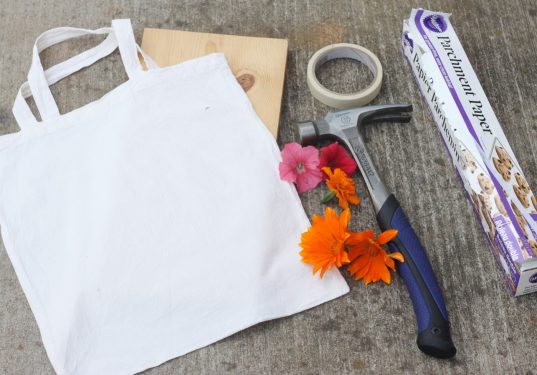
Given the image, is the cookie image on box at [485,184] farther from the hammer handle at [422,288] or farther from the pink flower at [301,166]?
the pink flower at [301,166]

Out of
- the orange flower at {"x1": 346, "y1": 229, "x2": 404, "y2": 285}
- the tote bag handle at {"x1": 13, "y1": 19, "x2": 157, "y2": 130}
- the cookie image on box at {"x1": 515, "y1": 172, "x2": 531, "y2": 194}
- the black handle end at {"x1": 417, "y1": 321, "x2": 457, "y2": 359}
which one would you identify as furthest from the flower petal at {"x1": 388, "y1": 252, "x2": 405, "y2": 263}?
the tote bag handle at {"x1": 13, "y1": 19, "x2": 157, "y2": 130}

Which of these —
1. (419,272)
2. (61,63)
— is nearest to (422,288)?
(419,272)

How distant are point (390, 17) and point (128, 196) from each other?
2.02 feet

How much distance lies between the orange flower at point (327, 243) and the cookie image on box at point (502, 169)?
0.24 m

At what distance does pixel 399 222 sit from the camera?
3.24ft

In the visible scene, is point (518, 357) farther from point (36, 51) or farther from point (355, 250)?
point (36, 51)

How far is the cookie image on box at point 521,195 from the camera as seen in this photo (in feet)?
3.13

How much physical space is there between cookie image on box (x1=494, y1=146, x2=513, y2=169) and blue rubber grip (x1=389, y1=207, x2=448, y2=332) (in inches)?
6.9

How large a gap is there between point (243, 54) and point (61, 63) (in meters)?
0.34

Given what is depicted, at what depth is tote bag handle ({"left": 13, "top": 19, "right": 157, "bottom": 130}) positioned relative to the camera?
1.13 metres

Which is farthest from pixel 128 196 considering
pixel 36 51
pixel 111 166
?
pixel 36 51

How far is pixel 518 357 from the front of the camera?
0.94 meters

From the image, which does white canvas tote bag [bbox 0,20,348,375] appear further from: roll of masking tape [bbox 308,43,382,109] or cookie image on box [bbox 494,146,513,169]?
cookie image on box [bbox 494,146,513,169]

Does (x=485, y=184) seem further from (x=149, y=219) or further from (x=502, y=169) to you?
(x=149, y=219)
